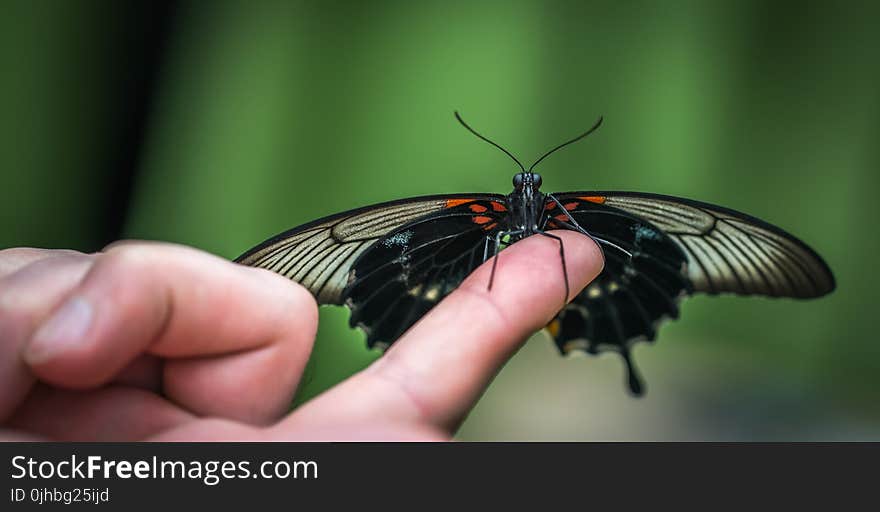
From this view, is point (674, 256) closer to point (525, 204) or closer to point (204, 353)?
point (525, 204)

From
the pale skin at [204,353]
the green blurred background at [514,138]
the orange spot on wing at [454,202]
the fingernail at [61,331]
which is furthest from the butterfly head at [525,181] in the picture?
the green blurred background at [514,138]

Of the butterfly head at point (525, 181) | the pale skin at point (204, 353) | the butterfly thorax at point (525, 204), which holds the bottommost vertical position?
the pale skin at point (204, 353)

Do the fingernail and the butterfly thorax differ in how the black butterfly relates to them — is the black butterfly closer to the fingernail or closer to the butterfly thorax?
the butterfly thorax

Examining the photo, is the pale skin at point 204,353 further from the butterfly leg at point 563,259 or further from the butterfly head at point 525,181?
the butterfly head at point 525,181

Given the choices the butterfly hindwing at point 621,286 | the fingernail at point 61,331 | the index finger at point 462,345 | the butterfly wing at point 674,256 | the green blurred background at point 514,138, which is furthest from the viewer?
the green blurred background at point 514,138

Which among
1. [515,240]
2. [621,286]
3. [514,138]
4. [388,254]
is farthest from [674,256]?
[514,138]
